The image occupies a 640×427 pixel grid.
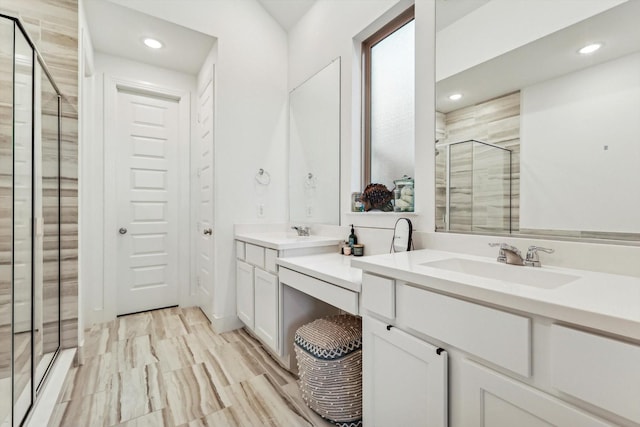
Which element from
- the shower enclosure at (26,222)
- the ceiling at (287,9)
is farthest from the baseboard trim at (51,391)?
the ceiling at (287,9)

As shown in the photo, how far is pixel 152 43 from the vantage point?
2.75m

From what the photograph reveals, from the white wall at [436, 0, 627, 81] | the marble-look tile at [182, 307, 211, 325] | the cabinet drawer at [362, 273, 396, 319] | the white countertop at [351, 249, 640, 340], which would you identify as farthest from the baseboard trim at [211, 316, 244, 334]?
the white wall at [436, 0, 627, 81]

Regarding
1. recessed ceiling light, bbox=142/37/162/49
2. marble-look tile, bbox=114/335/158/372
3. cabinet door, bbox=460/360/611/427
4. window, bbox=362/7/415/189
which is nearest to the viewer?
cabinet door, bbox=460/360/611/427

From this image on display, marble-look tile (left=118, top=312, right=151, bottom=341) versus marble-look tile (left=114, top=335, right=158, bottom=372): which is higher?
marble-look tile (left=118, top=312, right=151, bottom=341)

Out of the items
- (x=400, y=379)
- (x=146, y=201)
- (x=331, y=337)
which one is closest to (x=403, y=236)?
(x=331, y=337)

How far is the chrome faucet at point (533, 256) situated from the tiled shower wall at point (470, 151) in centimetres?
15

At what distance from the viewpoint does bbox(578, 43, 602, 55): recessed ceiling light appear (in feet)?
3.68

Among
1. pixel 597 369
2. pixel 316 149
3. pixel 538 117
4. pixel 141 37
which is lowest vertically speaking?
pixel 597 369

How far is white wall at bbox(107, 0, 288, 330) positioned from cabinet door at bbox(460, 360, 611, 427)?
2192mm

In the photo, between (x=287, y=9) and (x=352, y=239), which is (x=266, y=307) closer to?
(x=352, y=239)

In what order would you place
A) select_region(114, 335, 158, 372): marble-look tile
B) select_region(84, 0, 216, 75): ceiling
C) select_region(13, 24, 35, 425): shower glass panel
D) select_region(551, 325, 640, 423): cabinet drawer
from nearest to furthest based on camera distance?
select_region(551, 325, 640, 423): cabinet drawer, select_region(13, 24, 35, 425): shower glass panel, select_region(114, 335, 158, 372): marble-look tile, select_region(84, 0, 216, 75): ceiling

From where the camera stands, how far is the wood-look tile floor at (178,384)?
159cm

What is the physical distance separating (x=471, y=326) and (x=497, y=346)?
8cm

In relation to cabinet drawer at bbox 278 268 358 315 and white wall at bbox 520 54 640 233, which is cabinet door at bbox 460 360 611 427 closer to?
cabinet drawer at bbox 278 268 358 315
